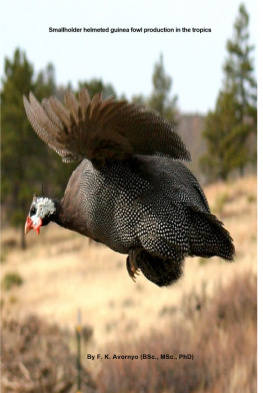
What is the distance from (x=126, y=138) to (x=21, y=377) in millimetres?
3343

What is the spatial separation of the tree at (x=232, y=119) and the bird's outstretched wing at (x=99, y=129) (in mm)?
10132

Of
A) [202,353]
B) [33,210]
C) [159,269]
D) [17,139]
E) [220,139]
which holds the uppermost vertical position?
[220,139]

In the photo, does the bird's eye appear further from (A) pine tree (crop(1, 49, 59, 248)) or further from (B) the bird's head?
(A) pine tree (crop(1, 49, 59, 248))

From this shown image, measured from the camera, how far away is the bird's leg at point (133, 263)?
4.19 feet

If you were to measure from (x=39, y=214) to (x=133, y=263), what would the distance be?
8.1 inches

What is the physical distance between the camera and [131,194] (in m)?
1.31

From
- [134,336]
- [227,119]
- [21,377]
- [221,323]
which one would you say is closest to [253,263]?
[221,323]

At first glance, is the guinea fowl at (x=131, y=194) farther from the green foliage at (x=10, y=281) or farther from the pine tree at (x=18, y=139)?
the green foliage at (x=10, y=281)

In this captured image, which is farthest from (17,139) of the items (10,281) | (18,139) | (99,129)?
(99,129)

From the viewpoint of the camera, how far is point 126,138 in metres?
1.28

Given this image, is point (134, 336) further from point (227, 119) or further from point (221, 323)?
point (227, 119)

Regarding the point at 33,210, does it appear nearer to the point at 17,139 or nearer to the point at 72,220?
the point at 72,220

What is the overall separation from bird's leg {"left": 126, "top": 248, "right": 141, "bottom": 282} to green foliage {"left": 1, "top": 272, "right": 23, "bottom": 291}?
820 cm

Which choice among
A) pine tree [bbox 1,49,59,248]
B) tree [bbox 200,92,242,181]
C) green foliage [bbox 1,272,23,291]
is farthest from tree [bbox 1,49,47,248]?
tree [bbox 200,92,242,181]
